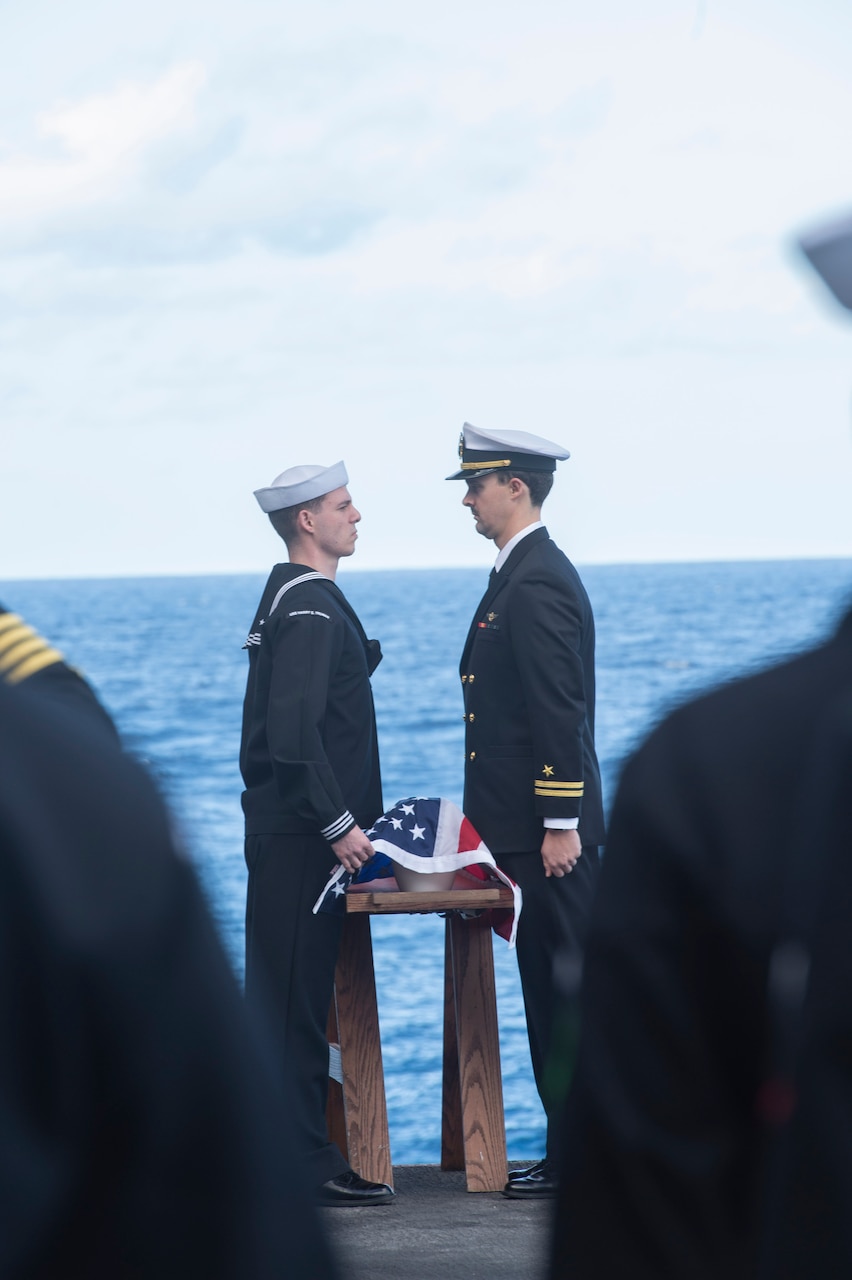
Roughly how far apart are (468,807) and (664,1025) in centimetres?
376

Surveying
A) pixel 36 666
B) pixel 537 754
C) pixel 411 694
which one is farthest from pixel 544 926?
pixel 411 694


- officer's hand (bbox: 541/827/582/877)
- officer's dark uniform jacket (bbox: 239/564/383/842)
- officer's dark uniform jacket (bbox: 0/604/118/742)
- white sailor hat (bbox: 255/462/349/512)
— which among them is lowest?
officer's hand (bbox: 541/827/582/877)

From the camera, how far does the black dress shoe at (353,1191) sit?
14.8 feet

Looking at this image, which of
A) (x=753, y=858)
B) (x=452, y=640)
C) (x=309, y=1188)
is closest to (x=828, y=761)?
Result: (x=753, y=858)

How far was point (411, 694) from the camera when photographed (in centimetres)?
5209

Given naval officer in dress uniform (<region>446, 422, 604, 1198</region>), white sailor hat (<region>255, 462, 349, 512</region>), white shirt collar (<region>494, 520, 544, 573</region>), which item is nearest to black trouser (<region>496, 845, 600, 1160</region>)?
naval officer in dress uniform (<region>446, 422, 604, 1198</region>)

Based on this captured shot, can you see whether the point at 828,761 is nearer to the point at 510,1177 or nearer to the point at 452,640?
the point at 510,1177

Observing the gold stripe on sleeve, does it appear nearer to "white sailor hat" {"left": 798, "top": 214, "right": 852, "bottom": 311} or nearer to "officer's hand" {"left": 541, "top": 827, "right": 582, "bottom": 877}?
"white sailor hat" {"left": 798, "top": 214, "right": 852, "bottom": 311}

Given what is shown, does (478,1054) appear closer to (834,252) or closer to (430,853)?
(430,853)

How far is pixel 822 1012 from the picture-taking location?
92 centimetres

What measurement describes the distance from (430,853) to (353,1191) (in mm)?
1016

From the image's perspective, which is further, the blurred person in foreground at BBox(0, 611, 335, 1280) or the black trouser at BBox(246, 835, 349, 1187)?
the black trouser at BBox(246, 835, 349, 1187)

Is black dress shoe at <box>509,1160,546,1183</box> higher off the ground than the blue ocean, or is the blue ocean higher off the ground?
black dress shoe at <box>509,1160,546,1183</box>

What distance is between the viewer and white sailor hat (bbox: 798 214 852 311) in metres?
1.04
